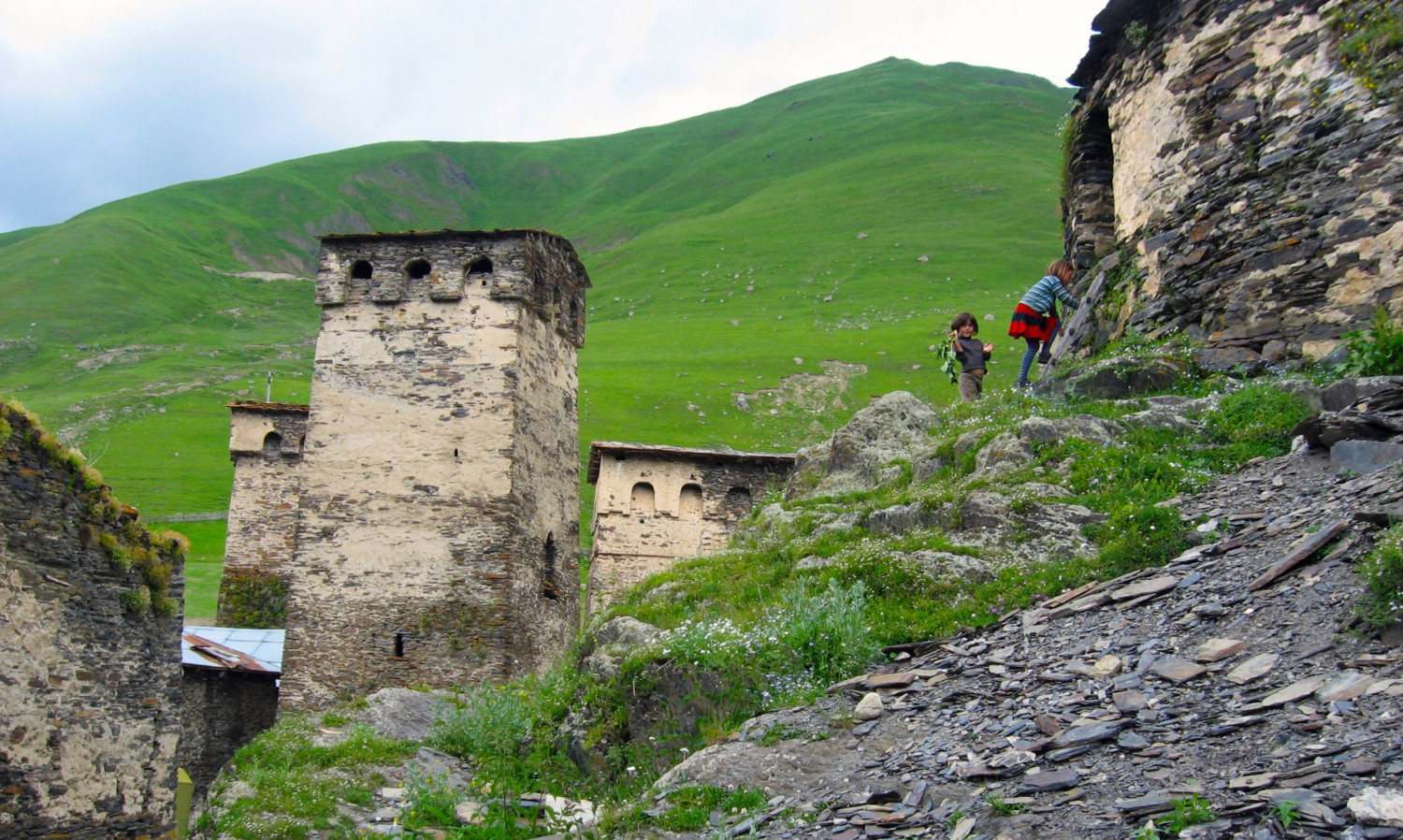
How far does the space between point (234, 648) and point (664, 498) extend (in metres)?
9.81

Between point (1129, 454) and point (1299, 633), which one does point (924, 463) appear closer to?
point (1129, 454)

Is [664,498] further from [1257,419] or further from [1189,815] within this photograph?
[1189,815]

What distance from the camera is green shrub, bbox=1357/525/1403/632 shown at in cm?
544

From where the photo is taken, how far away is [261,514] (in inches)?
1158

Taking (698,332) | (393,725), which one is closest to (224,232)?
(698,332)

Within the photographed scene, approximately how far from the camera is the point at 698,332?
73875 millimetres

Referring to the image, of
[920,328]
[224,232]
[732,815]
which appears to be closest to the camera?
[732,815]

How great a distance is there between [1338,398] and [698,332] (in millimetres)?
65080

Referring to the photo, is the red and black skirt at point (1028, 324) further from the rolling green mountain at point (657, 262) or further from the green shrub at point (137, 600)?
the green shrub at point (137, 600)

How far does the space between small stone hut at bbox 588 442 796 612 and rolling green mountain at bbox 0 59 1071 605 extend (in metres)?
9.95

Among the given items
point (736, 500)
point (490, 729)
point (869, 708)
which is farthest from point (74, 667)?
point (736, 500)

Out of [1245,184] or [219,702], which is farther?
[219,702]

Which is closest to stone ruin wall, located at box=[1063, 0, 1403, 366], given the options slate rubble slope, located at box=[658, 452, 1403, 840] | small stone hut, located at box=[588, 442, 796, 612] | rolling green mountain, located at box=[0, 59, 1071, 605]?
slate rubble slope, located at box=[658, 452, 1403, 840]

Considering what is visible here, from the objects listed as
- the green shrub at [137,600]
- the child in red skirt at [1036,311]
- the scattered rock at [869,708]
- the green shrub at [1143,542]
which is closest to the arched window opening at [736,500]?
the child in red skirt at [1036,311]
